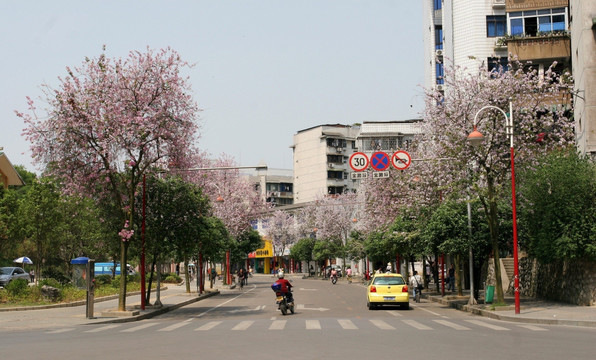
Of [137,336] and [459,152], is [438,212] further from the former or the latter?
[137,336]

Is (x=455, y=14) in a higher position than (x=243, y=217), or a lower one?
higher

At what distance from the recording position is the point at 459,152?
100 feet

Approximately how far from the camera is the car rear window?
33.0 metres

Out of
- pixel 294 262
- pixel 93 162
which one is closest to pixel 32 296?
pixel 93 162

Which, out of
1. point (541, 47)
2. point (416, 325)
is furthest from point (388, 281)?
point (541, 47)

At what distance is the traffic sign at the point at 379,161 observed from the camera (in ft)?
101

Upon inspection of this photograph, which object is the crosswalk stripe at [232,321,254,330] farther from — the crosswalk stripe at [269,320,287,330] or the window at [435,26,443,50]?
the window at [435,26,443,50]

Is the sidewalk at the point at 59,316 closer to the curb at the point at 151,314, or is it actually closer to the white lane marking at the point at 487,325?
the curb at the point at 151,314

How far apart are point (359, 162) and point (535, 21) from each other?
24621 mm

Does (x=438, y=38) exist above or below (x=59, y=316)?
above

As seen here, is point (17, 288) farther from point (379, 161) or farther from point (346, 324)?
point (346, 324)

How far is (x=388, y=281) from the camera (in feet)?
109

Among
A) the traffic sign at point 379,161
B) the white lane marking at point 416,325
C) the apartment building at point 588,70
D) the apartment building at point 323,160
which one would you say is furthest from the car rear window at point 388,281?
the apartment building at point 323,160

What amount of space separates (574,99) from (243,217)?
38475 mm
